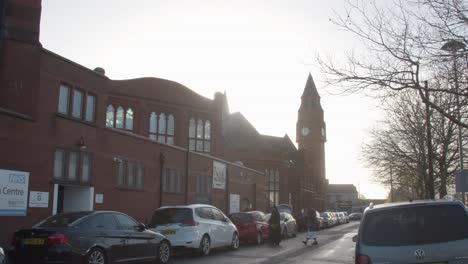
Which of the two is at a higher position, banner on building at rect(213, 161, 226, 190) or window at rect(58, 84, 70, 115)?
window at rect(58, 84, 70, 115)

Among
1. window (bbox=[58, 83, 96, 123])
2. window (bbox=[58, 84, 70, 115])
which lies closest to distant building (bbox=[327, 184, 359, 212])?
window (bbox=[58, 83, 96, 123])

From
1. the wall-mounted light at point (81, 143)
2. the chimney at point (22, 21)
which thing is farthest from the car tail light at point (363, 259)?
the chimney at point (22, 21)

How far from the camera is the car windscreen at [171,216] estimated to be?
655 inches

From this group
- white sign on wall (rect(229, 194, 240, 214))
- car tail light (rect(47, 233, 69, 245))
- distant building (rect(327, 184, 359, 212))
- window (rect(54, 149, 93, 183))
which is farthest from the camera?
distant building (rect(327, 184, 359, 212))

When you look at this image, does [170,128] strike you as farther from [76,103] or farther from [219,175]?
[76,103]

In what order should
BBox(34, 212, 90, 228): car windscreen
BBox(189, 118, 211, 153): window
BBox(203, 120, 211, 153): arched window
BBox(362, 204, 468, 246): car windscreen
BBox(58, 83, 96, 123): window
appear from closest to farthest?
BBox(362, 204, 468, 246): car windscreen, BBox(34, 212, 90, 228): car windscreen, BBox(58, 83, 96, 123): window, BBox(189, 118, 211, 153): window, BBox(203, 120, 211, 153): arched window

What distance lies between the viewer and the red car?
896 inches

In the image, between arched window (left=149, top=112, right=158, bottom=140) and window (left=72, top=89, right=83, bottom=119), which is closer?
window (left=72, top=89, right=83, bottom=119)

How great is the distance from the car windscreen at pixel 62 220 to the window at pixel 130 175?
10.8m

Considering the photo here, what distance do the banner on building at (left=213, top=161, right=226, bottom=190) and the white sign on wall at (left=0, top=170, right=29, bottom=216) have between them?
1785cm

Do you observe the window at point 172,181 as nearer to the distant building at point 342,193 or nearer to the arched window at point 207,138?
the arched window at point 207,138

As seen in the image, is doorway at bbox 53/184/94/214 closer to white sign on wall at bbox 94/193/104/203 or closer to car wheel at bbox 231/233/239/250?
white sign on wall at bbox 94/193/104/203

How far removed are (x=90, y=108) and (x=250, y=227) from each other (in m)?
8.73

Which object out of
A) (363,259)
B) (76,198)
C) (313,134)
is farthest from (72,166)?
(313,134)
